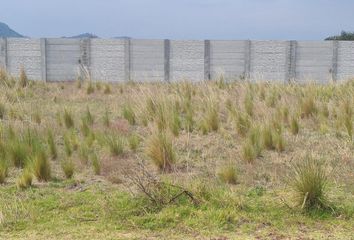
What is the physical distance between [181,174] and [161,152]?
535 mm

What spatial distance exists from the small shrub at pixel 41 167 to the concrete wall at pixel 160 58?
19.8 metres

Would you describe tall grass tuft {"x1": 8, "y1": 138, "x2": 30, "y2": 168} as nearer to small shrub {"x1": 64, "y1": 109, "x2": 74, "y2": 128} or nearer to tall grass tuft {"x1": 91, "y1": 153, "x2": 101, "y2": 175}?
tall grass tuft {"x1": 91, "y1": 153, "x2": 101, "y2": 175}

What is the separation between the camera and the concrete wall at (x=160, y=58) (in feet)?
85.1

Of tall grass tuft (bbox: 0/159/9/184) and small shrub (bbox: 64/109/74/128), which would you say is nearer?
tall grass tuft (bbox: 0/159/9/184)

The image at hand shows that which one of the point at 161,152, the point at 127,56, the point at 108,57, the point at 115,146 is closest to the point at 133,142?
the point at 115,146

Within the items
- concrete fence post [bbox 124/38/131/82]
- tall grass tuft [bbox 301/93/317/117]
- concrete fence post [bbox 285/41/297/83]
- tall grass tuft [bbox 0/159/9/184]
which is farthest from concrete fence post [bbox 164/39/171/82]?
tall grass tuft [bbox 0/159/9/184]

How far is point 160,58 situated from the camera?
1027 inches

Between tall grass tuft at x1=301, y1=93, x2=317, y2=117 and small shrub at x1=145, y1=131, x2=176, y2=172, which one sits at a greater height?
tall grass tuft at x1=301, y1=93, x2=317, y2=117

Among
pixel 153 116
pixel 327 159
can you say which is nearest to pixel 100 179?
pixel 327 159

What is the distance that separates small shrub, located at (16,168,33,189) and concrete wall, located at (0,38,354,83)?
20100mm

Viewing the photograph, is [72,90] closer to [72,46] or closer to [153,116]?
[153,116]

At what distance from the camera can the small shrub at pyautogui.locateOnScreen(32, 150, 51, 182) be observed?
596 centimetres

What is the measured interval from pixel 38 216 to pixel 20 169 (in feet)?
5.71

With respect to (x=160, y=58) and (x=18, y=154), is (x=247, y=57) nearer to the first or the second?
(x=160, y=58)
